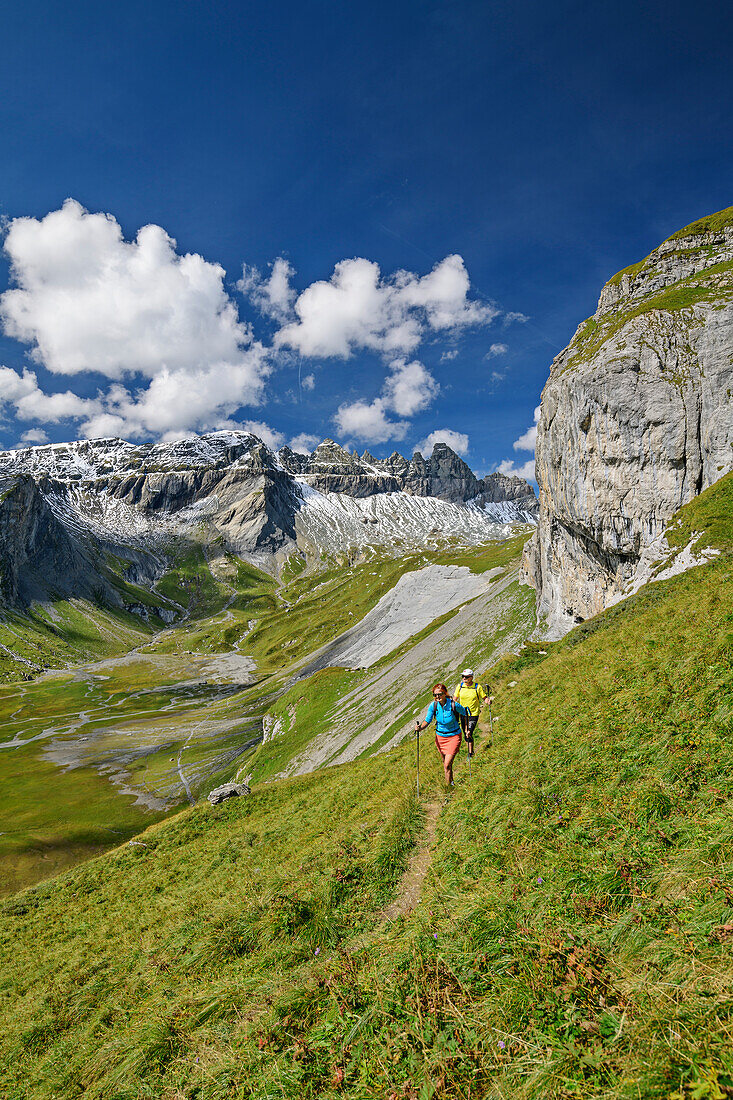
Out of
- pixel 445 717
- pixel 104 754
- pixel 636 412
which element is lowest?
pixel 104 754

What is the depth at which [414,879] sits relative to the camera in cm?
948

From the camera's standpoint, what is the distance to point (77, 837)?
192 ft

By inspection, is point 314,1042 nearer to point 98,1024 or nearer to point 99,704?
point 98,1024

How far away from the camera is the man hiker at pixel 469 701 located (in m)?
14.1

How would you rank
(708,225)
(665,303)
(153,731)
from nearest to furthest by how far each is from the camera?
(665,303) → (708,225) → (153,731)

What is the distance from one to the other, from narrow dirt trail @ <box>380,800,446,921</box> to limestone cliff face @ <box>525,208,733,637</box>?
35.4 m

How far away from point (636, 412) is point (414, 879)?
4242 cm

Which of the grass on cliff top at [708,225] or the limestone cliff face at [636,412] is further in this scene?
the grass on cliff top at [708,225]

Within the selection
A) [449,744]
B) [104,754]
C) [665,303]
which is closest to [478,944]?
[449,744]

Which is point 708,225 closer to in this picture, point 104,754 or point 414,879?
point 414,879

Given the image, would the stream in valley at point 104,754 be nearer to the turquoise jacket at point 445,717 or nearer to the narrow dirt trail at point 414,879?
the narrow dirt trail at point 414,879

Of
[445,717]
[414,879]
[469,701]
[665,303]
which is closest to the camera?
[414,879]

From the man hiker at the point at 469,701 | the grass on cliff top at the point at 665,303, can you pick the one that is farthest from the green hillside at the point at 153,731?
the grass on cliff top at the point at 665,303

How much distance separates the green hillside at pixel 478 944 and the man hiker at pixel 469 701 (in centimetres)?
121
